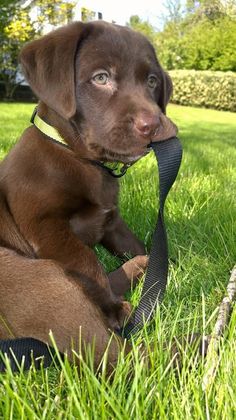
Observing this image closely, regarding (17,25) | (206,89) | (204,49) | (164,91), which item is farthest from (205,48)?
(164,91)

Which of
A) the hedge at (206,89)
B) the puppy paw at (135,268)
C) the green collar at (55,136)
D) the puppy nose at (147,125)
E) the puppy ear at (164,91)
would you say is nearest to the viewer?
the puppy nose at (147,125)

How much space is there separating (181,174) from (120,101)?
8.83ft

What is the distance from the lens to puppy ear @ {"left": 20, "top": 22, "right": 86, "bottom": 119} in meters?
2.09

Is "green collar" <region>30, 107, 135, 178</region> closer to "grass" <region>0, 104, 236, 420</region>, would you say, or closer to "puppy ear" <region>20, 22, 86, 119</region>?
"puppy ear" <region>20, 22, 86, 119</region>

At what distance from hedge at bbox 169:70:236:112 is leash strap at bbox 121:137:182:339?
77.5 feet

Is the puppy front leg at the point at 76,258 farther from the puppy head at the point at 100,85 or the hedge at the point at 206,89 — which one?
the hedge at the point at 206,89

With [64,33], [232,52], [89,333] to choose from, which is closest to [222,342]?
[89,333]

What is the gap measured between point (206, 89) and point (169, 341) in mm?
24621

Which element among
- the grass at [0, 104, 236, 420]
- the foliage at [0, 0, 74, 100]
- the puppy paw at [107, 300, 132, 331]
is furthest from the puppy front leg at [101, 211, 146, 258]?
the foliage at [0, 0, 74, 100]

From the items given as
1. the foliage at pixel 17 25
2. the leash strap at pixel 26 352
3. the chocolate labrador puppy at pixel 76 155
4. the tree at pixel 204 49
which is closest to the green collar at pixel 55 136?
the chocolate labrador puppy at pixel 76 155

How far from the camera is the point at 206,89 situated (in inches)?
987

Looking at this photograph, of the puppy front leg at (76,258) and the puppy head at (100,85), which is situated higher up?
the puppy head at (100,85)

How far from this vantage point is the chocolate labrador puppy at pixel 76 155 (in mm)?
1977

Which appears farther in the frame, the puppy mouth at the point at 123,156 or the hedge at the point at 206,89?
the hedge at the point at 206,89
